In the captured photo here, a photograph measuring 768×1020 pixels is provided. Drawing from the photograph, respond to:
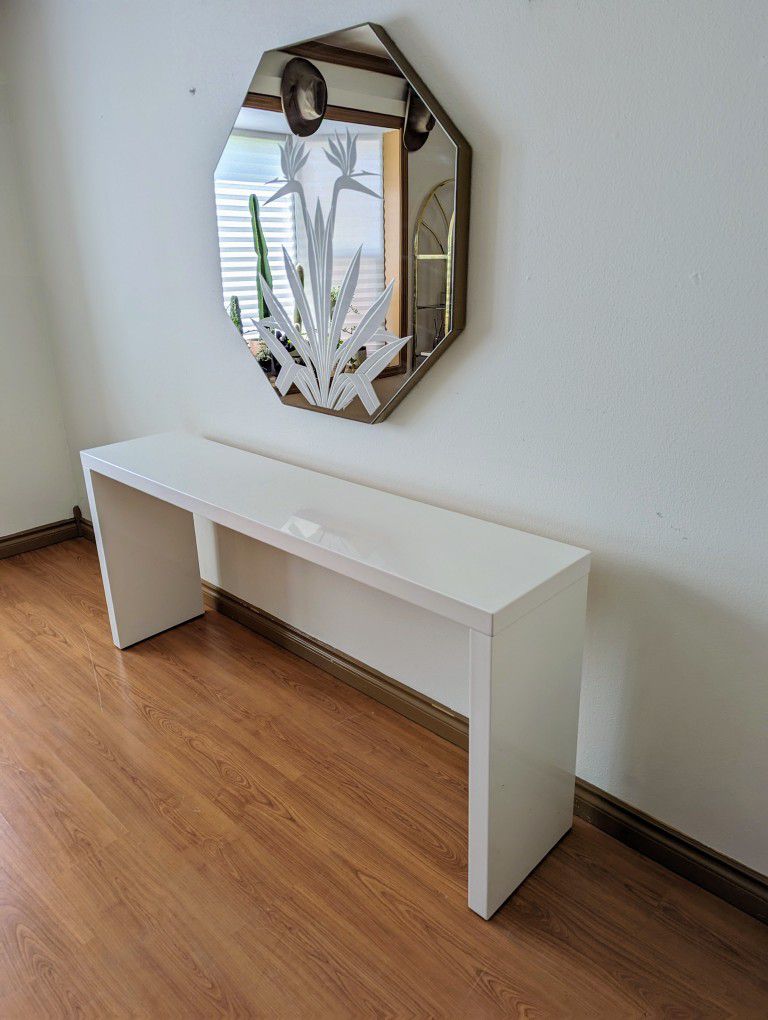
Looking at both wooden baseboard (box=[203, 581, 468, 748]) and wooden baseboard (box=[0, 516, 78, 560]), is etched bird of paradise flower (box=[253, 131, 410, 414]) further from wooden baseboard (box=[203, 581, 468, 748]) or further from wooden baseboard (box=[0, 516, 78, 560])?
wooden baseboard (box=[0, 516, 78, 560])

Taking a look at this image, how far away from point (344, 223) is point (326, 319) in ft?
0.80

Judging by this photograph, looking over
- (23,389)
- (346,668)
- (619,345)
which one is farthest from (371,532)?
(23,389)

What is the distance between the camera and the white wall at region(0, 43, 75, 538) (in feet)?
9.76

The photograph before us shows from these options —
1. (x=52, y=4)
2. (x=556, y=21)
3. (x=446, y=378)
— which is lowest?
(x=446, y=378)

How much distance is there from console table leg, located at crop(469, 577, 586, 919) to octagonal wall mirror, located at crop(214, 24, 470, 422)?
68 cm

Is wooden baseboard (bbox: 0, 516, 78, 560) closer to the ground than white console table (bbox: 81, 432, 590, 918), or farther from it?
closer to the ground

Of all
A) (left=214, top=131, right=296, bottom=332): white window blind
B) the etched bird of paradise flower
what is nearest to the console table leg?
the etched bird of paradise flower

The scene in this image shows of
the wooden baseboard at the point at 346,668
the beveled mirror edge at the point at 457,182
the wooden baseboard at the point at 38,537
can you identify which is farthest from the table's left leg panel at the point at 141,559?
the beveled mirror edge at the point at 457,182

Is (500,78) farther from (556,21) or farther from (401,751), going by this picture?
(401,751)

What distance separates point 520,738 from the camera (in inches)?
55.1

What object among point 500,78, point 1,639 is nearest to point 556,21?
point 500,78

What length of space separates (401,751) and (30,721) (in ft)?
3.53

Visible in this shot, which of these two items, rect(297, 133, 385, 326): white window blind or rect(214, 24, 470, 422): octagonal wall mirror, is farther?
rect(297, 133, 385, 326): white window blind

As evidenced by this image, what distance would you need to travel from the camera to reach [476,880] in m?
1.42
